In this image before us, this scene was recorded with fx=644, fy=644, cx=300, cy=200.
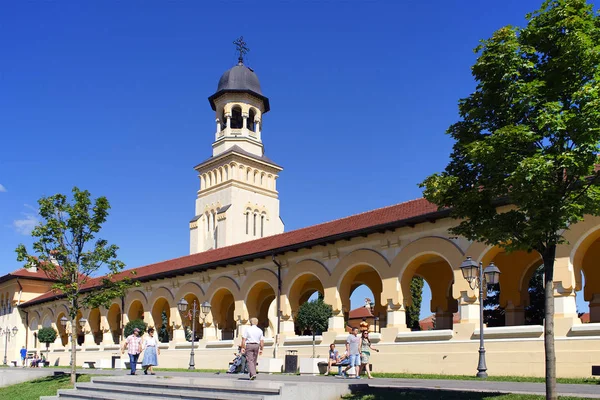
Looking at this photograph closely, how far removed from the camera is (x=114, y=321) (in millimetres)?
40969

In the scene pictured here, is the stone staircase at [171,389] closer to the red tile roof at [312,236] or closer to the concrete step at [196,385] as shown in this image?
the concrete step at [196,385]

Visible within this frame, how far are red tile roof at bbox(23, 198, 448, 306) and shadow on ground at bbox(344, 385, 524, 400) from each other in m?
8.83

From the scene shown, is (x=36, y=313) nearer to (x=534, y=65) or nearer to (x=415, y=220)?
(x=415, y=220)

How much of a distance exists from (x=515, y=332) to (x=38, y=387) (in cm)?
1606

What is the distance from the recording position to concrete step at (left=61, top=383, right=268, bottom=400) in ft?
42.6

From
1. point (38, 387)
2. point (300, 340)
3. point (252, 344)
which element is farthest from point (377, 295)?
point (252, 344)

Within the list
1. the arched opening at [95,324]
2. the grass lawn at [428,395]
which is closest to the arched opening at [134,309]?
the arched opening at [95,324]

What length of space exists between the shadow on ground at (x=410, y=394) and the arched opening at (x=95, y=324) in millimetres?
33402

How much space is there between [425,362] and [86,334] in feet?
92.1

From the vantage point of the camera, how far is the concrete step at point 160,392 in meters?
13.0

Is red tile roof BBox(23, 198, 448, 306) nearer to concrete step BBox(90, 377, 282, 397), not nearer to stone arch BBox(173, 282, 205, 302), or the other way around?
stone arch BBox(173, 282, 205, 302)

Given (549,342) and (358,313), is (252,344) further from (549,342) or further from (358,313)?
(358,313)

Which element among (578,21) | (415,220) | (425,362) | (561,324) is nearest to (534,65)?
(578,21)

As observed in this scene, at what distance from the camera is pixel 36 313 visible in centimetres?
5072
